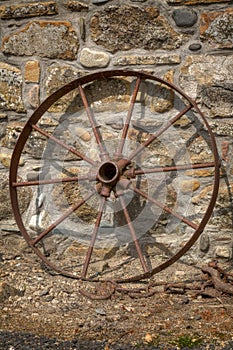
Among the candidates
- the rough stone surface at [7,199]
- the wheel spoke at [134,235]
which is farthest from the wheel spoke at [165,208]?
the rough stone surface at [7,199]

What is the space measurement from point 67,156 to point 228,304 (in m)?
1.28

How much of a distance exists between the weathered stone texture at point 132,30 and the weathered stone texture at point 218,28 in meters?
0.13

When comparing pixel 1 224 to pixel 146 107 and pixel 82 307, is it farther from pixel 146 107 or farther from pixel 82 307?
pixel 146 107

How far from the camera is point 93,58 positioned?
306 cm

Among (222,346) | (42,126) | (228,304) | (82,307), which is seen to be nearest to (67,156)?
(42,126)

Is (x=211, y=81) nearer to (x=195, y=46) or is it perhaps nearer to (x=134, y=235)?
(x=195, y=46)

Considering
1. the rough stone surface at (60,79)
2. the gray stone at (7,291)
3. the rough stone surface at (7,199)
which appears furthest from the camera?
the rough stone surface at (7,199)

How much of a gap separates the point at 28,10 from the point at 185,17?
923 millimetres

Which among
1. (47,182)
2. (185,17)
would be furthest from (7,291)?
(185,17)

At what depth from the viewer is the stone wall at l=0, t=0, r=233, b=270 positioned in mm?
2938

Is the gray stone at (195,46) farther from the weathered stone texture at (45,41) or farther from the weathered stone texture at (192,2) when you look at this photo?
the weathered stone texture at (45,41)

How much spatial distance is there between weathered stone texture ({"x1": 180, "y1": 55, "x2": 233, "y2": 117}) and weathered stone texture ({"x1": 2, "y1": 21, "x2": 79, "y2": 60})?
0.68 m

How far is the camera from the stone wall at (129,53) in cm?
294

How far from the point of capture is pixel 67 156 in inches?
126
